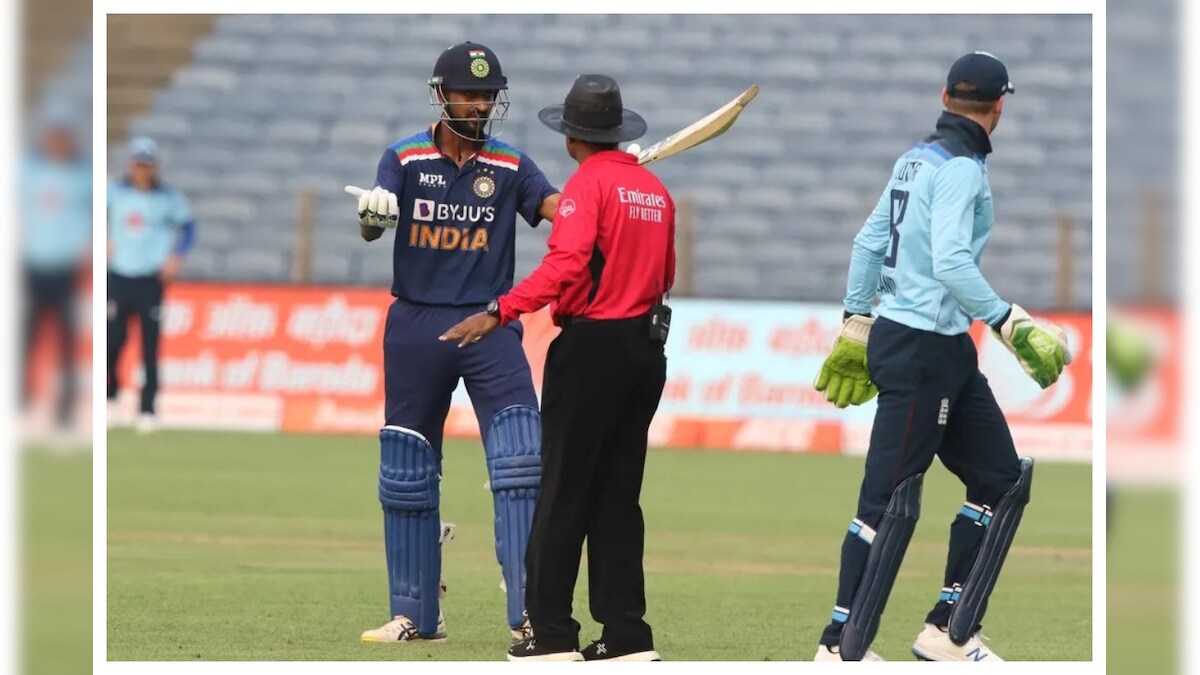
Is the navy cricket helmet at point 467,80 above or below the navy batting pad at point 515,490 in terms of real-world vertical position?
above

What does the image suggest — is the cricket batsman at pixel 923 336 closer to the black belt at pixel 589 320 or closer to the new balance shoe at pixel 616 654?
the new balance shoe at pixel 616 654

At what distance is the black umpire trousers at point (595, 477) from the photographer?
6.03 metres

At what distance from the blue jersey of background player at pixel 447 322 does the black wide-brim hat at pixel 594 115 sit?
0.74 metres

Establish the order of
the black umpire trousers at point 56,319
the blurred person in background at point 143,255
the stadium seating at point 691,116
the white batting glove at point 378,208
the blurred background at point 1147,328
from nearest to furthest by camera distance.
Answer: the black umpire trousers at point 56,319, the blurred background at point 1147,328, the white batting glove at point 378,208, the blurred person in background at point 143,255, the stadium seating at point 691,116

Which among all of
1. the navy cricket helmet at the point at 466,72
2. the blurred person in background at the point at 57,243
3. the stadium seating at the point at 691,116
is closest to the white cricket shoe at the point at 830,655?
the navy cricket helmet at the point at 466,72

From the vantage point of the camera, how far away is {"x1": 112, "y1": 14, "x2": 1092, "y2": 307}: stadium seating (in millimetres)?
20547

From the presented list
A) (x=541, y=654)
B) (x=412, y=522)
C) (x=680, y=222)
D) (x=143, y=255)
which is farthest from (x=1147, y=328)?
(x=680, y=222)

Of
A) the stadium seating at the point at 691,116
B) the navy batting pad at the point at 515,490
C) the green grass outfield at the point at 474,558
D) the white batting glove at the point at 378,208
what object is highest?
the stadium seating at the point at 691,116

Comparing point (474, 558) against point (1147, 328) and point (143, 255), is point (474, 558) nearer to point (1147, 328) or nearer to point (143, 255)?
point (1147, 328)

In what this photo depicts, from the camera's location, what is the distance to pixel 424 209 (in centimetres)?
689

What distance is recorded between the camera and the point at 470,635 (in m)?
7.26

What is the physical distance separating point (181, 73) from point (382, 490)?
52.5 ft

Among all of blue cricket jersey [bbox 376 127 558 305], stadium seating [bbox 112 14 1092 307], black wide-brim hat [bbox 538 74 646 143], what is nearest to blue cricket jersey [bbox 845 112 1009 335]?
black wide-brim hat [bbox 538 74 646 143]

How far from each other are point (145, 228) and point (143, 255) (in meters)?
0.26
